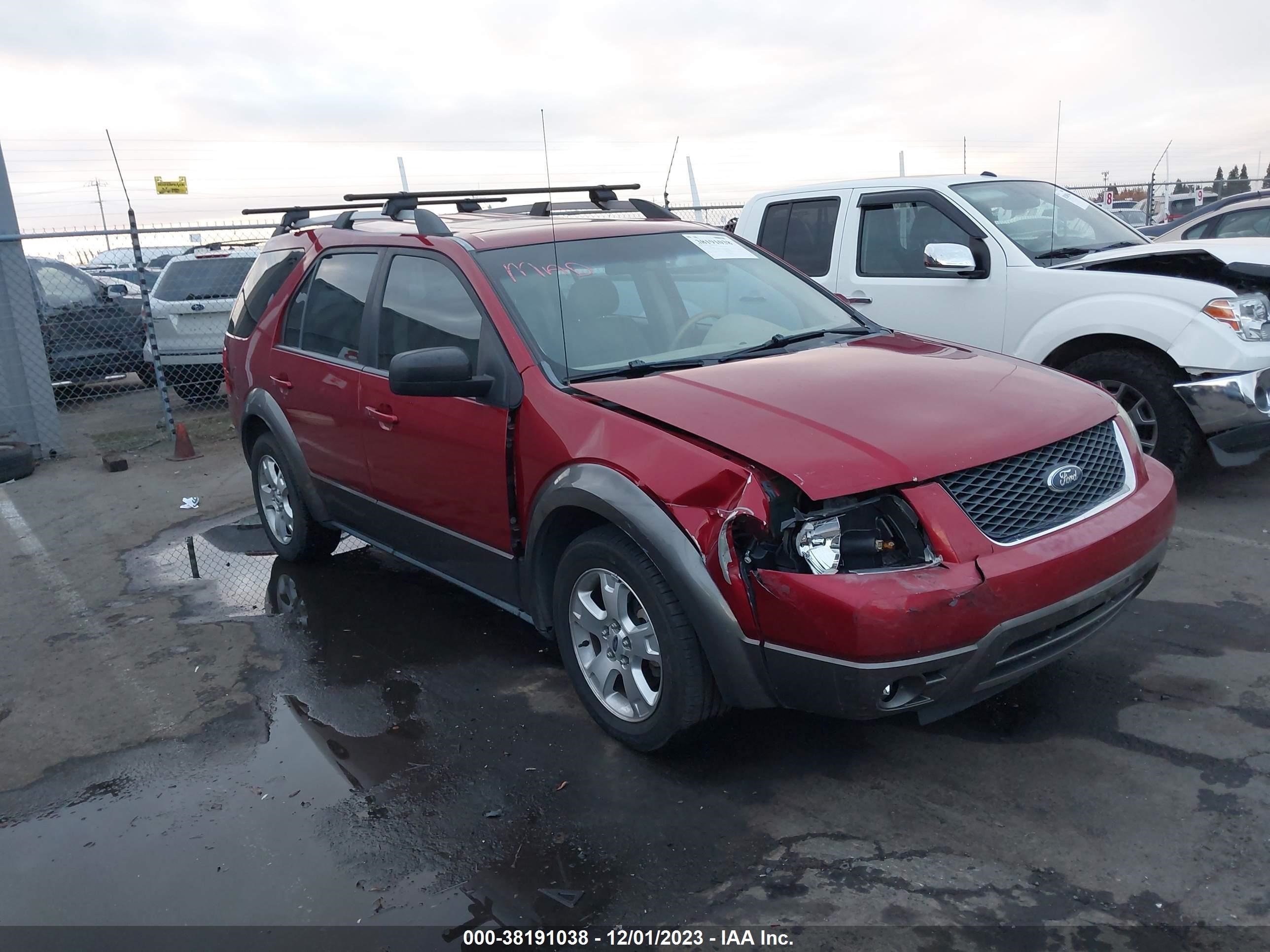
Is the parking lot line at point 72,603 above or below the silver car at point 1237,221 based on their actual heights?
below

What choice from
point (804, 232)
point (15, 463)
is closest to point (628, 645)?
point (804, 232)

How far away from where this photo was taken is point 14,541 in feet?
22.1

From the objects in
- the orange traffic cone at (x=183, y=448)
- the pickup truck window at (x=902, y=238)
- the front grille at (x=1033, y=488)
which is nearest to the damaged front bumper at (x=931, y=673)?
the front grille at (x=1033, y=488)

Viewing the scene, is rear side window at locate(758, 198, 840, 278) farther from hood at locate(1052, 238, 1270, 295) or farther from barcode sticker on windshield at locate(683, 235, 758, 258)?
barcode sticker on windshield at locate(683, 235, 758, 258)

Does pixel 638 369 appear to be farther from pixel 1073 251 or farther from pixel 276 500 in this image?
pixel 1073 251

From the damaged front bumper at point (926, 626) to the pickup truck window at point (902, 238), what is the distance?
394 centimetres

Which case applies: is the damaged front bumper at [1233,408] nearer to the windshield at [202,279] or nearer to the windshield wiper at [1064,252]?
the windshield wiper at [1064,252]

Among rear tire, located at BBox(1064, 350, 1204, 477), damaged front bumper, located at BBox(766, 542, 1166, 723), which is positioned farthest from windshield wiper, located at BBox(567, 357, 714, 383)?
rear tire, located at BBox(1064, 350, 1204, 477)

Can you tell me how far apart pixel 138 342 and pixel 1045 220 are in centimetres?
1030

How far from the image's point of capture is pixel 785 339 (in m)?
4.05

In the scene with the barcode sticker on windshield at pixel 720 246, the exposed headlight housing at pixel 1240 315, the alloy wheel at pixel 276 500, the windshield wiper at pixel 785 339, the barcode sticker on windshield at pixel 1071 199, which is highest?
the barcode sticker on windshield at pixel 1071 199

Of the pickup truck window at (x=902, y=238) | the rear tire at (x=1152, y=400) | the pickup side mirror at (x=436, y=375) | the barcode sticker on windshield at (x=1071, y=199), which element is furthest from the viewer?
the barcode sticker on windshield at (x=1071, y=199)

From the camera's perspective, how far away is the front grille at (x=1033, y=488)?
293 cm

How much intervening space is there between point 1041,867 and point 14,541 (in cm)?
669
